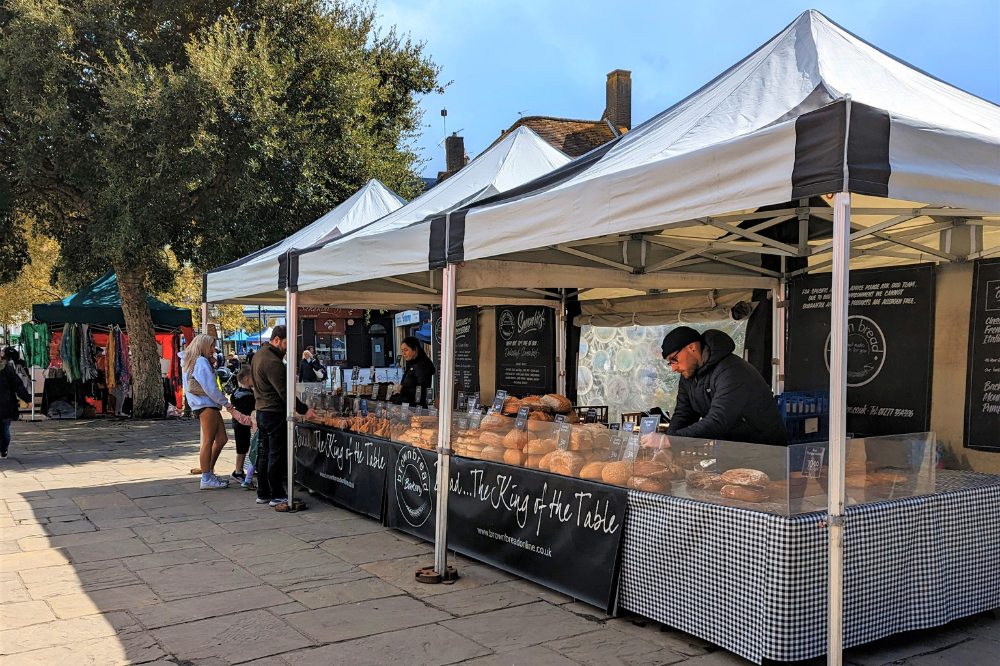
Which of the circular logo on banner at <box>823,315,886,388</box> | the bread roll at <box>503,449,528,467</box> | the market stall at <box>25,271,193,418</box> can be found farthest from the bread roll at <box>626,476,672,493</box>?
the market stall at <box>25,271,193,418</box>

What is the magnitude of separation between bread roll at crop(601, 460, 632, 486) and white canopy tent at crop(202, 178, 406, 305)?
4320 mm

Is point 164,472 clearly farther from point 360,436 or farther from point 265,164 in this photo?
point 265,164

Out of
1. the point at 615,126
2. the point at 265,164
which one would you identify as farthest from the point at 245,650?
the point at 615,126

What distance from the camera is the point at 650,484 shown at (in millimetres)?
4168

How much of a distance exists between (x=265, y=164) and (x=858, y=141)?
37.6 feet

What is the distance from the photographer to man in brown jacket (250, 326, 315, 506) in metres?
7.58

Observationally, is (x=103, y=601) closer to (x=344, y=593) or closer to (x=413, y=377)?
(x=344, y=593)

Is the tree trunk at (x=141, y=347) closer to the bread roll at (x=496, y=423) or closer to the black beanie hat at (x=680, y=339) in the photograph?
the bread roll at (x=496, y=423)

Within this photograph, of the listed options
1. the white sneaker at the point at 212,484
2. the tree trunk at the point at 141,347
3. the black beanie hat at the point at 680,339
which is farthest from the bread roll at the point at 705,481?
the tree trunk at the point at 141,347

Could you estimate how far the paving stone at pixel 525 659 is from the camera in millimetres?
3746


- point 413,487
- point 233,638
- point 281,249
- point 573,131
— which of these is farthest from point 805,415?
point 573,131

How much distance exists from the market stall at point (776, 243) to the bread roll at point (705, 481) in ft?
0.05

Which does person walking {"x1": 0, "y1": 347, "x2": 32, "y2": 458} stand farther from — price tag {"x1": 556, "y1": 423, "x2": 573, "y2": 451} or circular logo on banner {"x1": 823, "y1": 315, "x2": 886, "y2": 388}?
circular logo on banner {"x1": 823, "y1": 315, "x2": 886, "y2": 388}

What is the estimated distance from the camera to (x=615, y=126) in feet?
88.8
